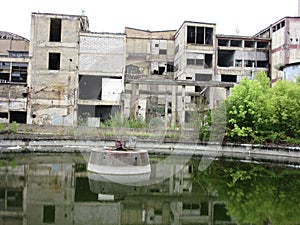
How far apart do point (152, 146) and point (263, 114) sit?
8756 millimetres

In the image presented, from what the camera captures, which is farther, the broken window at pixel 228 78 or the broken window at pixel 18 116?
the broken window at pixel 228 78

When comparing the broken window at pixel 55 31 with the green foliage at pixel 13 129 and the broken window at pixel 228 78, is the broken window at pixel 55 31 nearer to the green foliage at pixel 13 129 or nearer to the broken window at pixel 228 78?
the green foliage at pixel 13 129

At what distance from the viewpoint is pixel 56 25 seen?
39812 millimetres

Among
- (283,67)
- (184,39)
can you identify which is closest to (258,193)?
(283,67)

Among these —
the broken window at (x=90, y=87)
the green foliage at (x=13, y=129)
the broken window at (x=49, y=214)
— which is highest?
the broken window at (x=90, y=87)

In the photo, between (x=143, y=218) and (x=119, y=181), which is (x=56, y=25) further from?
(x=143, y=218)

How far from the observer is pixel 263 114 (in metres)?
28.1

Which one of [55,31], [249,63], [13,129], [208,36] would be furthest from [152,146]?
[249,63]

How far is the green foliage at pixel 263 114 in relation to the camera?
27.1 meters

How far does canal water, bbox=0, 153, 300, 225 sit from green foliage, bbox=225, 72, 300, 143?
842 centimetres

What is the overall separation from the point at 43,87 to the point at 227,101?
62.9 ft

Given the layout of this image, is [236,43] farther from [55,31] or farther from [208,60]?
[55,31]

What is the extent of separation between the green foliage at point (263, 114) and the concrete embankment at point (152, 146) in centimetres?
131

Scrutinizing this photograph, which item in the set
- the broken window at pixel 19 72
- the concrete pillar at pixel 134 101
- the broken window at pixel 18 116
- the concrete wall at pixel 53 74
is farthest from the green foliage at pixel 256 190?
the broken window at pixel 19 72
